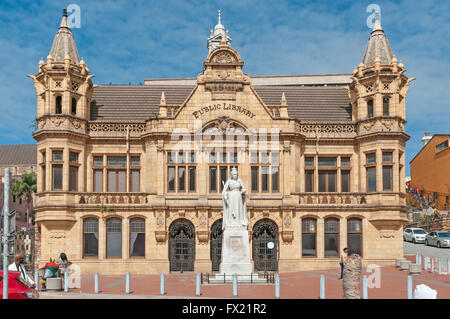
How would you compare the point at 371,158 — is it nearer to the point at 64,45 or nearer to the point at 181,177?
the point at 181,177

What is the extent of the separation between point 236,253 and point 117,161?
14710 millimetres

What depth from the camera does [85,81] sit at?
123 ft

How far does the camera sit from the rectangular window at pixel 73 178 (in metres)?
36.0

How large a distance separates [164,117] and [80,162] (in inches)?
241

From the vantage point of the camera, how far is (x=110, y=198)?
116 ft

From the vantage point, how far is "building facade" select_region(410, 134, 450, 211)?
201ft

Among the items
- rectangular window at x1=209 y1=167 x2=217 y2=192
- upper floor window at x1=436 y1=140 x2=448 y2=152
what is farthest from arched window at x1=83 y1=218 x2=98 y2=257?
upper floor window at x1=436 y1=140 x2=448 y2=152

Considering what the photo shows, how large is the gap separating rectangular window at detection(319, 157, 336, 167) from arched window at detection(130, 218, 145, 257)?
12.5m

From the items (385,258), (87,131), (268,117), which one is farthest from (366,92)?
(87,131)

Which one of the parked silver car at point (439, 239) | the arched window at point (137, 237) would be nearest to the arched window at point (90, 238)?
the arched window at point (137, 237)

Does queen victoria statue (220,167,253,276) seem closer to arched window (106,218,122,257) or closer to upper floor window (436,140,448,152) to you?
arched window (106,218,122,257)
